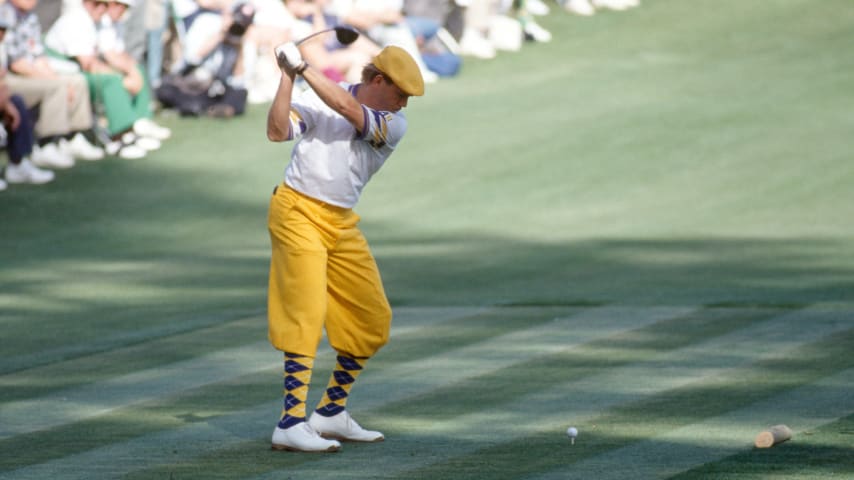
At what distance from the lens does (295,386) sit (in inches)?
301

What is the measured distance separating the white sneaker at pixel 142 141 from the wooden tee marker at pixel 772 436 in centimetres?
1149

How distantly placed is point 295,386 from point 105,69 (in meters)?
10.4

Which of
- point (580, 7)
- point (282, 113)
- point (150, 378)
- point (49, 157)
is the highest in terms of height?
point (580, 7)

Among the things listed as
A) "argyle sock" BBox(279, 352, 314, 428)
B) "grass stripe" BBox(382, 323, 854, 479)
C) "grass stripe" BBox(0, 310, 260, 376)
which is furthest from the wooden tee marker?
"grass stripe" BBox(0, 310, 260, 376)

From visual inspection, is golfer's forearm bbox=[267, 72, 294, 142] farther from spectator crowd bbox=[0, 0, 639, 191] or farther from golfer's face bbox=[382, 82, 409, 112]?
spectator crowd bbox=[0, 0, 639, 191]

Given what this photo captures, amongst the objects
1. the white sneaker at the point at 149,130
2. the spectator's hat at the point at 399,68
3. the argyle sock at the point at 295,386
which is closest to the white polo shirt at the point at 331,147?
the spectator's hat at the point at 399,68

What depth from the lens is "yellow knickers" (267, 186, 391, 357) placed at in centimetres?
763

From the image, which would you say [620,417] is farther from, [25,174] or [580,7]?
[580,7]

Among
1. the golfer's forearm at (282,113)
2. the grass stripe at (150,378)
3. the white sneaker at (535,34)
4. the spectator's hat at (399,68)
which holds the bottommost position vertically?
the grass stripe at (150,378)

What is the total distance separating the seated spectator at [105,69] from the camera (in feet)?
56.5

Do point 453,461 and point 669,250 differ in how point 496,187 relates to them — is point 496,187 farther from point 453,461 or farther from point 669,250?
point 453,461

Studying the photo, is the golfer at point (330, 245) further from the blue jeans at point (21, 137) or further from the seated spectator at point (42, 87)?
the seated spectator at point (42, 87)

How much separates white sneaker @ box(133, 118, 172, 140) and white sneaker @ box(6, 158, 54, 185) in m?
1.72

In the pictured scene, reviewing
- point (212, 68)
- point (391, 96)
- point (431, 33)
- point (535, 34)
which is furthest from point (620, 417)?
point (535, 34)
